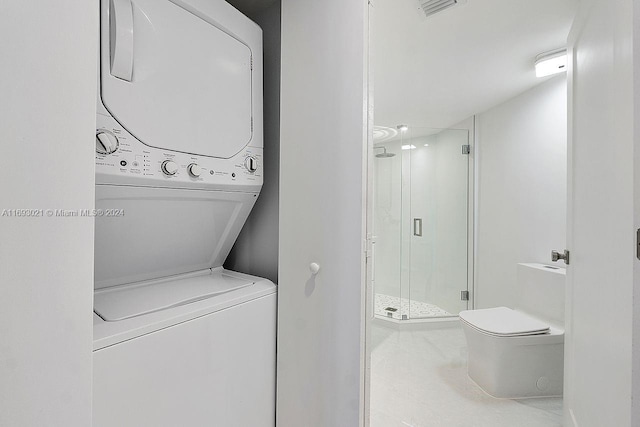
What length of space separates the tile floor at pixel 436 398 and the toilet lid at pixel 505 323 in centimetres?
42

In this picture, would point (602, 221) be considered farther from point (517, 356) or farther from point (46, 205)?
point (46, 205)

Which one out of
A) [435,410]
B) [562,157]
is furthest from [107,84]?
[562,157]

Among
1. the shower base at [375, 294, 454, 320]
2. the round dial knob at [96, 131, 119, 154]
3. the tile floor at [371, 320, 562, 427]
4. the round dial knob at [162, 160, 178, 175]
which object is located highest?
the round dial knob at [96, 131, 119, 154]

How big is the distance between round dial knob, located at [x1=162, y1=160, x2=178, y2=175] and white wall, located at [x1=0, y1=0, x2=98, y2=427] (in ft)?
1.26

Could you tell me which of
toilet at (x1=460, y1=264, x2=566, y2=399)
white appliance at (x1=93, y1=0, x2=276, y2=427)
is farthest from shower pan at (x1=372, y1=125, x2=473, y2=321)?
white appliance at (x1=93, y1=0, x2=276, y2=427)

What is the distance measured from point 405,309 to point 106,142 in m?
3.23

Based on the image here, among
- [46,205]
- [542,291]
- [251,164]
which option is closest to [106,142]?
[46,205]

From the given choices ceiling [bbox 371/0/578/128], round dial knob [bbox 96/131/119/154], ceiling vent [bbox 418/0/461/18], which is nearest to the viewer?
round dial knob [bbox 96/131/119/154]

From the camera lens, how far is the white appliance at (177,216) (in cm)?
80

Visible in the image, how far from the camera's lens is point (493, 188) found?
3107 mm

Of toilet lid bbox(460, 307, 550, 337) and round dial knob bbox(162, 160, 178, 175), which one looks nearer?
round dial knob bbox(162, 160, 178, 175)

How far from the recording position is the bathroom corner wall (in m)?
1.32

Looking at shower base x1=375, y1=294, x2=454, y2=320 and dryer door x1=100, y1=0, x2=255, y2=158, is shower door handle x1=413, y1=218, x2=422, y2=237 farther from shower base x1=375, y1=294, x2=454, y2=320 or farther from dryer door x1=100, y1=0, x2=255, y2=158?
dryer door x1=100, y1=0, x2=255, y2=158

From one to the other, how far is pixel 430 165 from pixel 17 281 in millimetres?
3489
